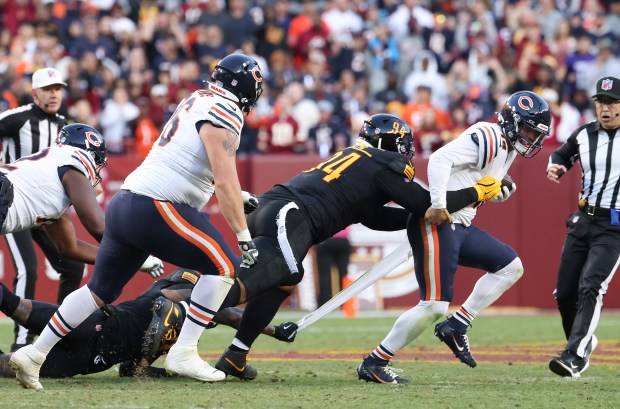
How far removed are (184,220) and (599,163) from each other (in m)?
3.00

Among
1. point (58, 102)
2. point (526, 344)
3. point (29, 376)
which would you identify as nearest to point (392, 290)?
point (526, 344)

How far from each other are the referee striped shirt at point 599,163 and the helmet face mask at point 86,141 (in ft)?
9.88

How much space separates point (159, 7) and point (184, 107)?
36.7ft

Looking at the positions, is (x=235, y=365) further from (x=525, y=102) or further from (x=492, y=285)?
(x=525, y=102)

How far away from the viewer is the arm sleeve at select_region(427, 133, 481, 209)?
6574 millimetres

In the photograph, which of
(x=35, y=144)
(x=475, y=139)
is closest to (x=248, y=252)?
(x=475, y=139)

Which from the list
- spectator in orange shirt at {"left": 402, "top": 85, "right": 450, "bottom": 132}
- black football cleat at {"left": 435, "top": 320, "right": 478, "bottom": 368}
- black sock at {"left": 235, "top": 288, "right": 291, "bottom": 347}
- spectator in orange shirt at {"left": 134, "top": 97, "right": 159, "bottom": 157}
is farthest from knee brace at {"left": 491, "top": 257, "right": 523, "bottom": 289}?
spectator in orange shirt at {"left": 402, "top": 85, "right": 450, "bottom": 132}

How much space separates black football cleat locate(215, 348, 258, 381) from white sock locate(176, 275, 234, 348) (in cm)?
45

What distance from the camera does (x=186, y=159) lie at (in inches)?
239

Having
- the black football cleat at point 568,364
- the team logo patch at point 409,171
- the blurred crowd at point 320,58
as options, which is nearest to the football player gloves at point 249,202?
the team logo patch at point 409,171

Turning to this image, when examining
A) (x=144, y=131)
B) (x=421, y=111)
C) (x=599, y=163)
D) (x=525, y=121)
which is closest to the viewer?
(x=525, y=121)

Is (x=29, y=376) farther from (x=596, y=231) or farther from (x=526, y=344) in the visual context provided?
(x=526, y=344)

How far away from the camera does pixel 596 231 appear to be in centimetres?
736

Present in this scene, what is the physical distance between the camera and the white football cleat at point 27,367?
593 cm
